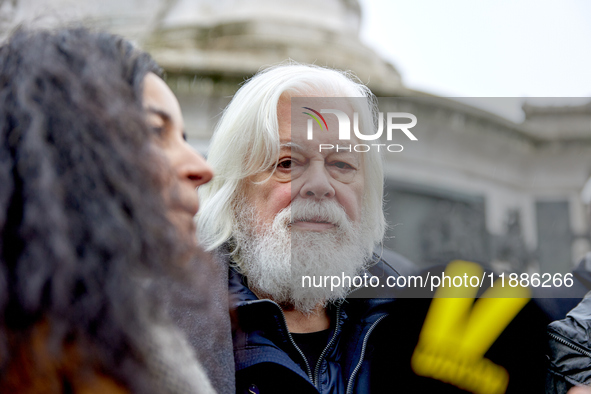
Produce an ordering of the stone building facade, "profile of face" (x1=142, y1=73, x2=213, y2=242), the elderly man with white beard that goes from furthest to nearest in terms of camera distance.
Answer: the stone building facade < the elderly man with white beard < "profile of face" (x1=142, y1=73, x2=213, y2=242)

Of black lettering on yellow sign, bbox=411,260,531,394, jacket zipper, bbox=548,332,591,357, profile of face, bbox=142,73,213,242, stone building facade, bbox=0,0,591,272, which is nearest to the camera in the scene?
Result: profile of face, bbox=142,73,213,242

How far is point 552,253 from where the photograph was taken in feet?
22.5

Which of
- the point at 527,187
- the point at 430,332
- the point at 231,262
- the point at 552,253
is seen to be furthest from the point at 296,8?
the point at 430,332

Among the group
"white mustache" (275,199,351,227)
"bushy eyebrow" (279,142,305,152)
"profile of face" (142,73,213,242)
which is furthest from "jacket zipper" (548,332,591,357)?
"profile of face" (142,73,213,242)

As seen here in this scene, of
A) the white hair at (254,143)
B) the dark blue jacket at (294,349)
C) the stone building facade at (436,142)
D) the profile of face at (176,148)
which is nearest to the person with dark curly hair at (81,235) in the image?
the profile of face at (176,148)

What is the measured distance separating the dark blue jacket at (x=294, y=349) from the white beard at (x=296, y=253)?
0.10 metres

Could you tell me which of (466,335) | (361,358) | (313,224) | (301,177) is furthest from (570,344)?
(301,177)

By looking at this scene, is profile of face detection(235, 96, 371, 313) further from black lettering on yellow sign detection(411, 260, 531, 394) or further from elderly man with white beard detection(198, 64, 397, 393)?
black lettering on yellow sign detection(411, 260, 531, 394)

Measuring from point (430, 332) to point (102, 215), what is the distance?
1.42 meters

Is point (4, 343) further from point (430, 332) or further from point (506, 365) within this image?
point (506, 365)

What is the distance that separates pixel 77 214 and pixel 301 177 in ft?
4.82

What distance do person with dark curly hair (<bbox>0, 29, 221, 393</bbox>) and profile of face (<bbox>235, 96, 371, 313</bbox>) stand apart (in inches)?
44.0

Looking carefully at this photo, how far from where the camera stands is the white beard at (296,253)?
2400mm

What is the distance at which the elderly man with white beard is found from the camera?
91.9 inches
